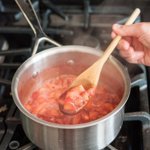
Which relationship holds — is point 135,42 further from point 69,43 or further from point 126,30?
point 69,43

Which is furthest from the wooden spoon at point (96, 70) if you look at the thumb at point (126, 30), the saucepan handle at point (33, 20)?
the saucepan handle at point (33, 20)

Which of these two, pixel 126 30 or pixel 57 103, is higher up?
pixel 126 30

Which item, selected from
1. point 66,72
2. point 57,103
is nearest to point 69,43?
point 66,72

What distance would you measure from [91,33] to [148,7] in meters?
0.24

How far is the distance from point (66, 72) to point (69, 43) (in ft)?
0.50

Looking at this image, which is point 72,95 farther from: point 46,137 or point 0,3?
point 0,3

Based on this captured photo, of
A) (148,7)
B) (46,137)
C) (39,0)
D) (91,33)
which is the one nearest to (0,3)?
(39,0)

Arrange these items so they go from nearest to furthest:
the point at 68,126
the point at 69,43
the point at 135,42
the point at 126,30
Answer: the point at 68,126 < the point at 126,30 < the point at 135,42 < the point at 69,43

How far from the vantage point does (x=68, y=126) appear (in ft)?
2.23

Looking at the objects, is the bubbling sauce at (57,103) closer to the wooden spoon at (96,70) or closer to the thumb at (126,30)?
the wooden spoon at (96,70)

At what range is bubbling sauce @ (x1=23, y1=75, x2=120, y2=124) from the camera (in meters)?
0.81

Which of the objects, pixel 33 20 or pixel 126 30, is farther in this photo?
pixel 33 20

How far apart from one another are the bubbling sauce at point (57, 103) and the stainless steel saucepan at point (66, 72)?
0.7 inches

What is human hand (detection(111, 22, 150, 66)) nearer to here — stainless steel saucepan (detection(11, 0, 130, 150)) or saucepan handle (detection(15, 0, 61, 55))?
stainless steel saucepan (detection(11, 0, 130, 150))
